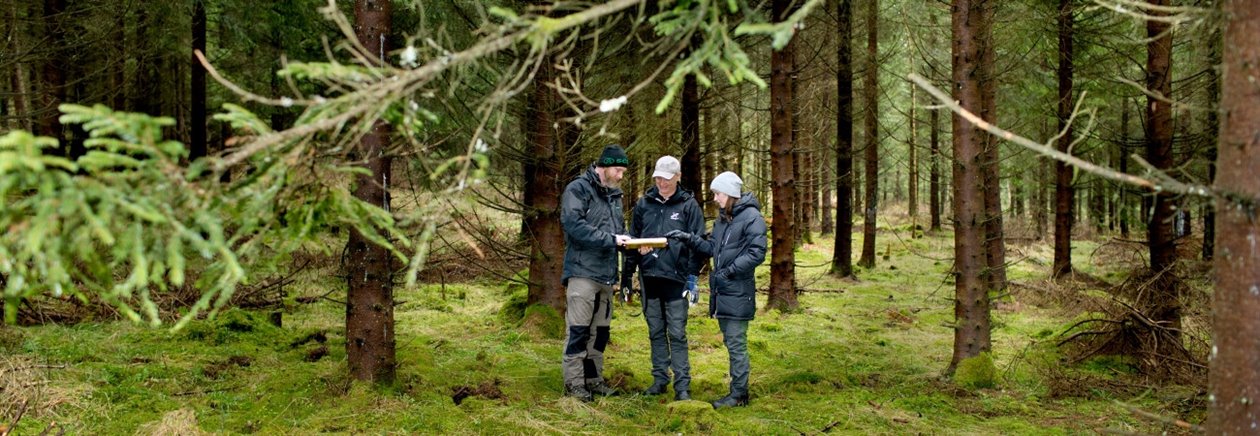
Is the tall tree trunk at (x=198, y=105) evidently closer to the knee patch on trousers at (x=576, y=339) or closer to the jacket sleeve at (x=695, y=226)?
the knee patch on trousers at (x=576, y=339)

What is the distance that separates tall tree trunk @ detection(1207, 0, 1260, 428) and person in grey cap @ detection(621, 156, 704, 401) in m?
3.88

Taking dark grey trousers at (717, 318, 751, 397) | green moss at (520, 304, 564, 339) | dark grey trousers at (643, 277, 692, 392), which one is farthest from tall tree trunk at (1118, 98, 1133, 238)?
green moss at (520, 304, 564, 339)

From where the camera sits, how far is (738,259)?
6.12 m

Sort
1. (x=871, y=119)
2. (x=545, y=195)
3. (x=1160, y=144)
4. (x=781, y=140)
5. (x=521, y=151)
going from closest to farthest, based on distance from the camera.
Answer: (x=1160, y=144)
(x=521, y=151)
(x=545, y=195)
(x=781, y=140)
(x=871, y=119)

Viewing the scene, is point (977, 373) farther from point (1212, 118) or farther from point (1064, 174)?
point (1064, 174)

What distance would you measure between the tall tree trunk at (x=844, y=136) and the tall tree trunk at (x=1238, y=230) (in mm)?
10457

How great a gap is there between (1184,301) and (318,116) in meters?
7.83

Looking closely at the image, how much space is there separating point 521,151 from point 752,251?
332 cm

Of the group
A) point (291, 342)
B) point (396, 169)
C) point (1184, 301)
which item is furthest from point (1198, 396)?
point (396, 169)

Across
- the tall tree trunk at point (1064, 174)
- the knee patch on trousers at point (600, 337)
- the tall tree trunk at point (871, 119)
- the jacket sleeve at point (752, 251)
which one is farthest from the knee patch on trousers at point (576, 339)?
the tall tree trunk at point (1064, 174)

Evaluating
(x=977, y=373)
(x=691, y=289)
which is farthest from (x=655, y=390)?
(x=977, y=373)

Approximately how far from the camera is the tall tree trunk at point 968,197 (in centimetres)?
683

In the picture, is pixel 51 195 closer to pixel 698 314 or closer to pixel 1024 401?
pixel 1024 401

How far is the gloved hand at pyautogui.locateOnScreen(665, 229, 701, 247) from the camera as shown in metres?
6.40
